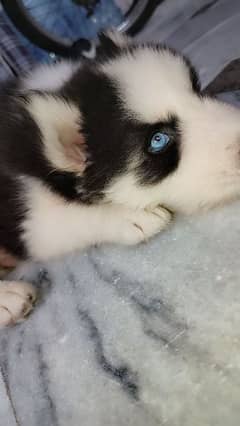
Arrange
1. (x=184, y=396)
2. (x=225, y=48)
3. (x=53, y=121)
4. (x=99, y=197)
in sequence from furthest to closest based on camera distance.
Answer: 1. (x=225, y=48)
2. (x=99, y=197)
3. (x=53, y=121)
4. (x=184, y=396)

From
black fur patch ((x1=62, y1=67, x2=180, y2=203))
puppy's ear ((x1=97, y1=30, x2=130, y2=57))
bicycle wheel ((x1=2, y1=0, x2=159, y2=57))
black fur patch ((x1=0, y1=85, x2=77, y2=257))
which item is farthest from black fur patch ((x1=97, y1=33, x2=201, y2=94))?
bicycle wheel ((x1=2, y1=0, x2=159, y2=57))

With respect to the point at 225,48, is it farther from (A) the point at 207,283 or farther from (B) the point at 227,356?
(B) the point at 227,356

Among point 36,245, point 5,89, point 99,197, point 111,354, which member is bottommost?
point 111,354

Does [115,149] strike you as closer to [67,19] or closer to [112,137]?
[112,137]

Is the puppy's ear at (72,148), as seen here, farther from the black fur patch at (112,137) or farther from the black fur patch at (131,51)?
the black fur patch at (131,51)

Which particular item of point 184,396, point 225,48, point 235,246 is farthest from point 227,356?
point 225,48

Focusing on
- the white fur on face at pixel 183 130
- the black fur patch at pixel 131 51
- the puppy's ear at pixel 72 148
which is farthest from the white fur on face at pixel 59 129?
the black fur patch at pixel 131 51

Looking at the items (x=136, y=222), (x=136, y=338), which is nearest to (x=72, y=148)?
(x=136, y=222)
